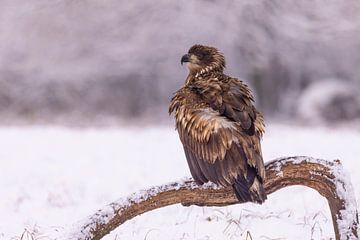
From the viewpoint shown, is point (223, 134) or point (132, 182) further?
point (132, 182)

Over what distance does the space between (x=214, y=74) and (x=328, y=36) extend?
1448 cm

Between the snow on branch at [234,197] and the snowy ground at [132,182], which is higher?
the snowy ground at [132,182]

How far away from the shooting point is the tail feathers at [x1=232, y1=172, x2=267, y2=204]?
484cm

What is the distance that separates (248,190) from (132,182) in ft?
20.7

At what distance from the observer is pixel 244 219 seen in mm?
7715

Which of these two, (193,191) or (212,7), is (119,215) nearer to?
(193,191)

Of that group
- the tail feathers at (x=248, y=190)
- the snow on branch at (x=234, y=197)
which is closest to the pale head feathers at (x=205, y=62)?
the snow on branch at (x=234, y=197)

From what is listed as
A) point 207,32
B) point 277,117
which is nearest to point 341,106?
point 277,117

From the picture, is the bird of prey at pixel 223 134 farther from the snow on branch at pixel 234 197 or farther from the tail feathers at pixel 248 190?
the snow on branch at pixel 234 197

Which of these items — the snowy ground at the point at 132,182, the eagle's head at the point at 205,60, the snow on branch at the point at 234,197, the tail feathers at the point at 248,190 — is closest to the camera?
the tail feathers at the point at 248,190

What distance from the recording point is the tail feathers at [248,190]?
4.84 m

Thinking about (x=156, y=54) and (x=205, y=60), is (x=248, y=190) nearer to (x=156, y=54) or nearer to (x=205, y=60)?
(x=205, y=60)

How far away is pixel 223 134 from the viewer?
16.1 feet

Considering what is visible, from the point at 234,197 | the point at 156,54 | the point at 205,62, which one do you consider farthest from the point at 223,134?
the point at 156,54
